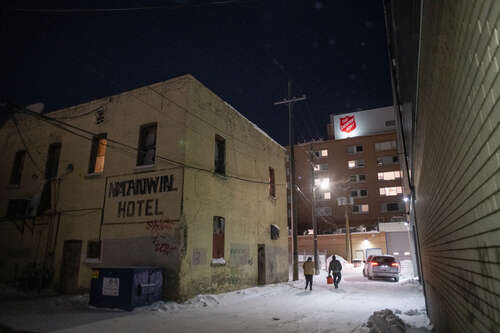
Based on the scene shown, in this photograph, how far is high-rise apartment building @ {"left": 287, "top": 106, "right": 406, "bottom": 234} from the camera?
56.2m

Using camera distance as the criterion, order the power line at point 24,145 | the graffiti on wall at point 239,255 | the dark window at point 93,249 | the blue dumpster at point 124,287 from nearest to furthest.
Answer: the blue dumpster at point 124,287
the dark window at point 93,249
the graffiti on wall at point 239,255
the power line at point 24,145

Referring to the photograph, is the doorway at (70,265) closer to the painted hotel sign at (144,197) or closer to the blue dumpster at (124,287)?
the painted hotel sign at (144,197)

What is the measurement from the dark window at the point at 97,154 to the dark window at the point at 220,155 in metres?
5.48

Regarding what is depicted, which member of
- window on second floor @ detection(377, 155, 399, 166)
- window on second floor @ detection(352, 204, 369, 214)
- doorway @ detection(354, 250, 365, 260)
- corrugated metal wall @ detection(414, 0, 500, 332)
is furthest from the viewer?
window on second floor @ detection(377, 155, 399, 166)

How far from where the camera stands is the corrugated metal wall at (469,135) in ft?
6.81

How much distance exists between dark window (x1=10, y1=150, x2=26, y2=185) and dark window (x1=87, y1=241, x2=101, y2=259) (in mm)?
7337

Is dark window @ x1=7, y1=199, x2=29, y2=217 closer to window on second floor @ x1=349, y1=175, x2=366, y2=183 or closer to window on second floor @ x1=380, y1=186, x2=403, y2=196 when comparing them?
window on second floor @ x1=349, y1=175, x2=366, y2=183

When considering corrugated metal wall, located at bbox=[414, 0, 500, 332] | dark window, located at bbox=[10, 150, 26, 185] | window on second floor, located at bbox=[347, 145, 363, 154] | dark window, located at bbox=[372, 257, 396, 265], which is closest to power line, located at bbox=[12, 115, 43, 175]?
dark window, located at bbox=[10, 150, 26, 185]

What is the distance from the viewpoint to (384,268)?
22.6m

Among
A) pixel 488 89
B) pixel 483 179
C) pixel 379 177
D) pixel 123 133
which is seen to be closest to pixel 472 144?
pixel 483 179

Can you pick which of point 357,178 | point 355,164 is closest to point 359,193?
point 357,178

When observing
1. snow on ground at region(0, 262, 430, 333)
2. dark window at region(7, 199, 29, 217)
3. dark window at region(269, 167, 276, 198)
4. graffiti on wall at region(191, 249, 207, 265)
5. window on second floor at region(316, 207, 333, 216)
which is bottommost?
snow on ground at region(0, 262, 430, 333)

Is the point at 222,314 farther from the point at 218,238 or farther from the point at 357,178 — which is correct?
the point at 357,178

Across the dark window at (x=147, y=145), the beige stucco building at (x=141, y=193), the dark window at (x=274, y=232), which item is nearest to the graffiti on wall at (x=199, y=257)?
the beige stucco building at (x=141, y=193)
